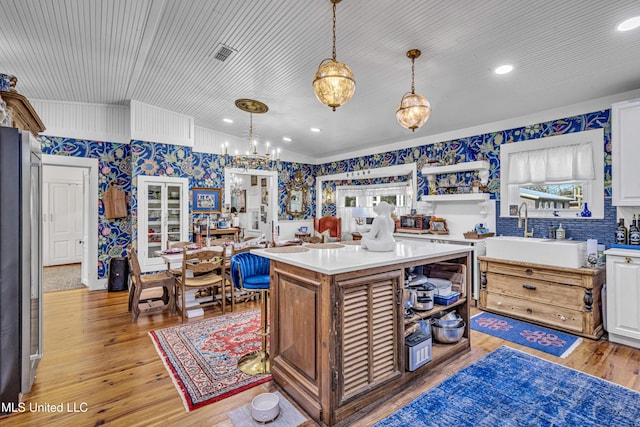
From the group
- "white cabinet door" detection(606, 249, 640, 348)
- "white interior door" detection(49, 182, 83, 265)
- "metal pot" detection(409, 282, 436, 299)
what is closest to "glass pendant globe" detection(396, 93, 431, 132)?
"metal pot" detection(409, 282, 436, 299)

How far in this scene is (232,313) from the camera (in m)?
4.10

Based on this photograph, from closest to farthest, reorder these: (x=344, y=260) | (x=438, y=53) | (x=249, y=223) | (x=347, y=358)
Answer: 1. (x=347, y=358)
2. (x=344, y=260)
3. (x=438, y=53)
4. (x=249, y=223)

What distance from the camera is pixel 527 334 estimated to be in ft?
10.9

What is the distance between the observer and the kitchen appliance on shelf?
520 centimetres

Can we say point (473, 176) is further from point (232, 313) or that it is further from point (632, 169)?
point (232, 313)

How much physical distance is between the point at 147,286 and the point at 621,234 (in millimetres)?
5551

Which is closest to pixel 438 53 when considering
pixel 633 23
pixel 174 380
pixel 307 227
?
pixel 633 23

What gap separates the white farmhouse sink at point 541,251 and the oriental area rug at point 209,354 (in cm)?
322

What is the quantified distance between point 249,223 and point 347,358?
6.93 metres

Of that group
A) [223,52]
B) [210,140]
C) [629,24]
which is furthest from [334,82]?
[210,140]

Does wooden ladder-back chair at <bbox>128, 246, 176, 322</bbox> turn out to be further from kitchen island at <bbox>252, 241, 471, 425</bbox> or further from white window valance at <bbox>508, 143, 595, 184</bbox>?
white window valance at <bbox>508, 143, 595, 184</bbox>

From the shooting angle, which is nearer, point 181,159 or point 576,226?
point 576,226

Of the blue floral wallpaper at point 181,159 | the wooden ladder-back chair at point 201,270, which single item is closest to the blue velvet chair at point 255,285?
the wooden ladder-back chair at point 201,270

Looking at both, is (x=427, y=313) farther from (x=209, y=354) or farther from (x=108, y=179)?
(x=108, y=179)
